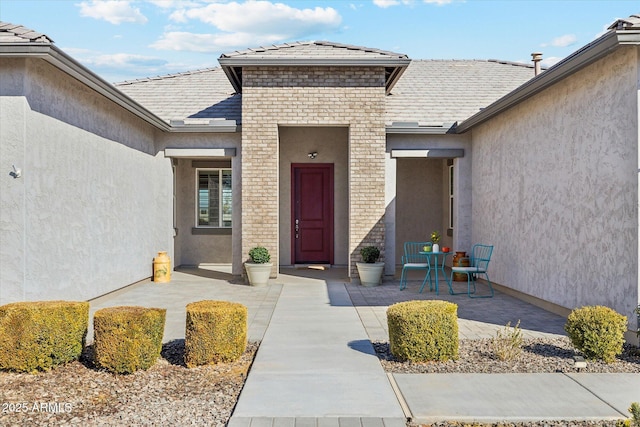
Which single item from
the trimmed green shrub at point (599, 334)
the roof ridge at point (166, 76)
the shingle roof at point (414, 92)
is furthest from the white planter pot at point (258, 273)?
the roof ridge at point (166, 76)

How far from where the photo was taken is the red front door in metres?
15.7

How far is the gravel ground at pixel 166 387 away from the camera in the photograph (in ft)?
14.7

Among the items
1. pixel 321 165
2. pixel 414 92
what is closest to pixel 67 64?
pixel 321 165

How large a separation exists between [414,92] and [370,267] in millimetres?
6071

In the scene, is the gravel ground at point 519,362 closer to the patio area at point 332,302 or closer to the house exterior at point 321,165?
the patio area at point 332,302

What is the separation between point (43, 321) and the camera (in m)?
5.69

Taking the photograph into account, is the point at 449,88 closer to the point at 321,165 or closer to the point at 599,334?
the point at 321,165

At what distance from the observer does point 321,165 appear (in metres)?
15.7

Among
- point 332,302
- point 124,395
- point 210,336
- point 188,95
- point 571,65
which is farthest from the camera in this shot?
point 188,95

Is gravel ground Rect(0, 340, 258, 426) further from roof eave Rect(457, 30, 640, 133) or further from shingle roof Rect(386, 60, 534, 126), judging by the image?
shingle roof Rect(386, 60, 534, 126)

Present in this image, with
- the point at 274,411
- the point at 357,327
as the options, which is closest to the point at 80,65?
the point at 357,327

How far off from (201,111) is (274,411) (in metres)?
11.6

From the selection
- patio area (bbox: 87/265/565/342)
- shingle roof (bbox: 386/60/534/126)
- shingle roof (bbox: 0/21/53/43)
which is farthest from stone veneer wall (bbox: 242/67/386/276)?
shingle roof (bbox: 0/21/53/43)

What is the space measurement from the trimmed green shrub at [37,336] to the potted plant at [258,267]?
250 inches
